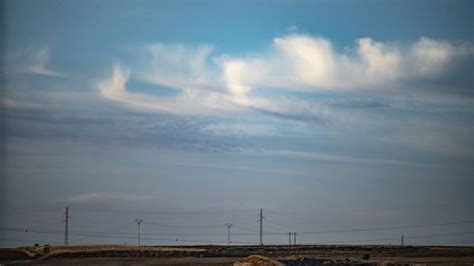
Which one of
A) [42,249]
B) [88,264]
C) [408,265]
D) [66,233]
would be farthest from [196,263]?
[66,233]

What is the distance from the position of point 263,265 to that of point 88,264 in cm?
1714

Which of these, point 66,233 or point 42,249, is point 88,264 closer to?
point 42,249

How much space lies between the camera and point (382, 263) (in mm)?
37969

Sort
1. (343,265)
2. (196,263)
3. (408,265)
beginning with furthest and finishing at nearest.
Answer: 1. (196,263)
2. (343,265)
3. (408,265)

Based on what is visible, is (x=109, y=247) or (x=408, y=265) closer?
(x=408, y=265)

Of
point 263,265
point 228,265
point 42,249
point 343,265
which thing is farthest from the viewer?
point 42,249

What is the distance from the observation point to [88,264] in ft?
150

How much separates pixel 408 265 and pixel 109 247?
1600 inches

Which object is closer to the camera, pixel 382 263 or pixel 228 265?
pixel 382 263

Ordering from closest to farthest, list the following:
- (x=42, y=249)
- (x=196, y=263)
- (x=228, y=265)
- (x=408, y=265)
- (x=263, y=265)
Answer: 1. (x=263, y=265)
2. (x=408, y=265)
3. (x=228, y=265)
4. (x=196, y=263)
5. (x=42, y=249)

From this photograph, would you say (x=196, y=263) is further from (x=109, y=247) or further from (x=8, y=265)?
(x=109, y=247)

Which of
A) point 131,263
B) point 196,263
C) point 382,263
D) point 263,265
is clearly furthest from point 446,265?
point 131,263

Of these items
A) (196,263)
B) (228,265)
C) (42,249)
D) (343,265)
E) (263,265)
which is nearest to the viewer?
(263,265)

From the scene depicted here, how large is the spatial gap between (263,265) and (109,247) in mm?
38985
